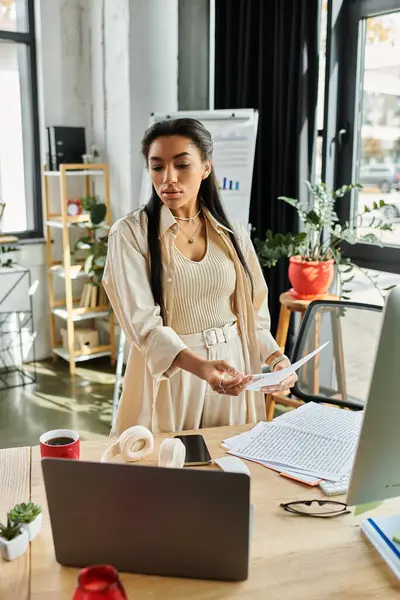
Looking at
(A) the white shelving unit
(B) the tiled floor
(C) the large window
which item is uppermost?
(C) the large window

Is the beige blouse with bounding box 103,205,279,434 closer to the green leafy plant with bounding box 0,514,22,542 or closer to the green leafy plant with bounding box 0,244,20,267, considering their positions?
the green leafy plant with bounding box 0,514,22,542

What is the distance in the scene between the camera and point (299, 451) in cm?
151

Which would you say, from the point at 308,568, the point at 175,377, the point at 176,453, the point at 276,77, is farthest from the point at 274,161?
the point at 308,568

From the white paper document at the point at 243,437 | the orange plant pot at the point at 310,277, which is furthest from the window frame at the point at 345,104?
the white paper document at the point at 243,437

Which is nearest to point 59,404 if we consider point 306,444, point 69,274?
point 69,274

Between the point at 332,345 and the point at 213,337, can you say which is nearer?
the point at 213,337

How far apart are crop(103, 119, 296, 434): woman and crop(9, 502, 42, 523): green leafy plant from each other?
1.83 ft

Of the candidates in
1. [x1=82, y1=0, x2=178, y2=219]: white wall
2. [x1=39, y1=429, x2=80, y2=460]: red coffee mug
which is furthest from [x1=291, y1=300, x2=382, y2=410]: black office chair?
[x1=82, y1=0, x2=178, y2=219]: white wall

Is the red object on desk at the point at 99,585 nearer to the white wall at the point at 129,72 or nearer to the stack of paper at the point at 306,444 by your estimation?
the stack of paper at the point at 306,444

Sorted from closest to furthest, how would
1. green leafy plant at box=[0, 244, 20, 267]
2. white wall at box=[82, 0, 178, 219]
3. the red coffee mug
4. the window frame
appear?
the red coffee mug, the window frame, white wall at box=[82, 0, 178, 219], green leafy plant at box=[0, 244, 20, 267]

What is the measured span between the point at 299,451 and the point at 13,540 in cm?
69

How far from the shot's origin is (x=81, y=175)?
4723 mm

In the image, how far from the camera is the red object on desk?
77 centimetres

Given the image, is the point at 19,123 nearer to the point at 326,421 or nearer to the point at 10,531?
the point at 326,421
